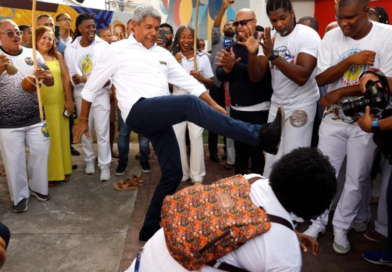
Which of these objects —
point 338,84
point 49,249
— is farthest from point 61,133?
point 338,84

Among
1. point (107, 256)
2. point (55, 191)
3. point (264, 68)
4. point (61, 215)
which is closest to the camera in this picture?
point (107, 256)

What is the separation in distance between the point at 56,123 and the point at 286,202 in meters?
3.86

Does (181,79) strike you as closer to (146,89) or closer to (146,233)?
(146,89)

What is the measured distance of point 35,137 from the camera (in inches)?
160

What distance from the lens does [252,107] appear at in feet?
13.1

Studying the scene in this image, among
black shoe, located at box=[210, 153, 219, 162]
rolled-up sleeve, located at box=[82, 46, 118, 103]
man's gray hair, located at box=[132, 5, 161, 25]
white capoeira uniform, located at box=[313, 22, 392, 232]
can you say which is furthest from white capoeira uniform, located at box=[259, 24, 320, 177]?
black shoe, located at box=[210, 153, 219, 162]

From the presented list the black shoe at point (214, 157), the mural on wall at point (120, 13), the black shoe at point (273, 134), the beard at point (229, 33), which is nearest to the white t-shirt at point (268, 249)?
the black shoe at point (273, 134)

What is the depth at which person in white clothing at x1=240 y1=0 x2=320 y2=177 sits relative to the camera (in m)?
3.33

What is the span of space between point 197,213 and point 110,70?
6.79 ft

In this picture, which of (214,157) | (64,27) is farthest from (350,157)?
(64,27)

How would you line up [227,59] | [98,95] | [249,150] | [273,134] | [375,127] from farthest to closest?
1. [98,95]
2. [249,150]
3. [227,59]
4. [375,127]
5. [273,134]

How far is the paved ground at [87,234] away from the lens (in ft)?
9.94

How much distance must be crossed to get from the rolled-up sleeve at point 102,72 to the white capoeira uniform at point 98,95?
1594 millimetres

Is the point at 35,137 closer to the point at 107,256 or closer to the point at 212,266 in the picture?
the point at 107,256
